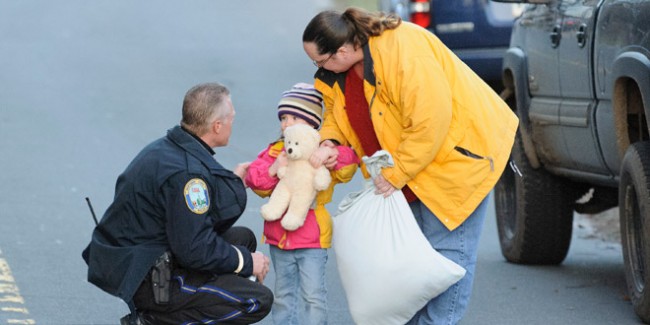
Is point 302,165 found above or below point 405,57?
below

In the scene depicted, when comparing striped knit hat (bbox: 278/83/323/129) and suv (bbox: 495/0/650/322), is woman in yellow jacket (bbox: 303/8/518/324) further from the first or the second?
suv (bbox: 495/0/650/322)

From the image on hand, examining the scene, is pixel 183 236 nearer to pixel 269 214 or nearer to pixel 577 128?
pixel 269 214

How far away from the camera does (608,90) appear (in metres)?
7.44

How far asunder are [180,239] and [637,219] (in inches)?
109

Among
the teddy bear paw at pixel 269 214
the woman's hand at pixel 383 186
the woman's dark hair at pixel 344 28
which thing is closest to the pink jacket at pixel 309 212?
the teddy bear paw at pixel 269 214

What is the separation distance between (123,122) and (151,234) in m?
9.74

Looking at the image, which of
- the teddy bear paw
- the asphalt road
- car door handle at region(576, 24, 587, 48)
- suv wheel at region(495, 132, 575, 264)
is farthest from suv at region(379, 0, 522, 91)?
the teddy bear paw

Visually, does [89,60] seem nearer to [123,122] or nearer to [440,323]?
[123,122]

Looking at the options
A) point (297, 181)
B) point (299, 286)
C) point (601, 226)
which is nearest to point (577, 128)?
point (299, 286)

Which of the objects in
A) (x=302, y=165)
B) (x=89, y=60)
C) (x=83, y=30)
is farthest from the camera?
(x=83, y=30)

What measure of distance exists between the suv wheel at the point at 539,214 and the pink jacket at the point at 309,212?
123 inches

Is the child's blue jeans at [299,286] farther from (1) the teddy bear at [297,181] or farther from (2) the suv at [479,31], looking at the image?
(2) the suv at [479,31]

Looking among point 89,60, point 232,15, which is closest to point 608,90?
point 89,60

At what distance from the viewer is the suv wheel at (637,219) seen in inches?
272
